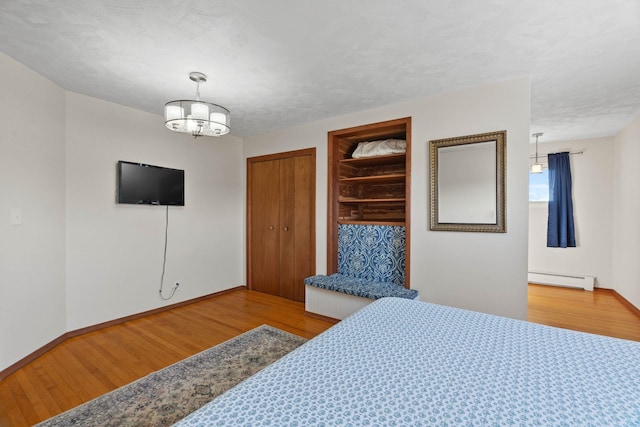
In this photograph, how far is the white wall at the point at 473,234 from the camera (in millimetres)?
2439

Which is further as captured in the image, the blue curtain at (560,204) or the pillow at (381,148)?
the blue curtain at (560,204)

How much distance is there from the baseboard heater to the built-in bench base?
331cm

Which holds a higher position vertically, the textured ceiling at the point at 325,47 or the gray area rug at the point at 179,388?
the textured ceiling at the point at 325,47

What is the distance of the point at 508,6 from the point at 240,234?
4.03 m

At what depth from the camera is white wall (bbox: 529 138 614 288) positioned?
4312mm

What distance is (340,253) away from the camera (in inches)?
141

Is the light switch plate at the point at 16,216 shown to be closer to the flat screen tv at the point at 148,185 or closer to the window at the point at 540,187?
the flat screen tv at the point at 148,185

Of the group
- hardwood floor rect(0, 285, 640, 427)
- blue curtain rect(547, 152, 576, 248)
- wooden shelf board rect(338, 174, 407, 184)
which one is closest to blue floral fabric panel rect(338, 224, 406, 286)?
wooden shelf board rect(338, 174, 407, 184)

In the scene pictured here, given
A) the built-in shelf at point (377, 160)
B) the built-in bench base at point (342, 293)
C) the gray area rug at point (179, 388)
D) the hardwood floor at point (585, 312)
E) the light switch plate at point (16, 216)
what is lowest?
the hardwood floor at point (585, 312)

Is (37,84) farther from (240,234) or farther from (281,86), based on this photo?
(240,234)

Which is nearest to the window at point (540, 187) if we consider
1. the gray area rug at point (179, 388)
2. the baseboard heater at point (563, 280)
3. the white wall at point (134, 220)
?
the baseboard heater at point (563, 280)

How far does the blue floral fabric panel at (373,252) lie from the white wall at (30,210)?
286 centimetres

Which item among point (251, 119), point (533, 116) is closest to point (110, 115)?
point (251, 119)

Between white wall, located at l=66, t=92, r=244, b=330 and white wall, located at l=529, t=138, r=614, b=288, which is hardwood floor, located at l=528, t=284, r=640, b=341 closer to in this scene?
white wall, located at l=529, t=138, r=614, b=288
